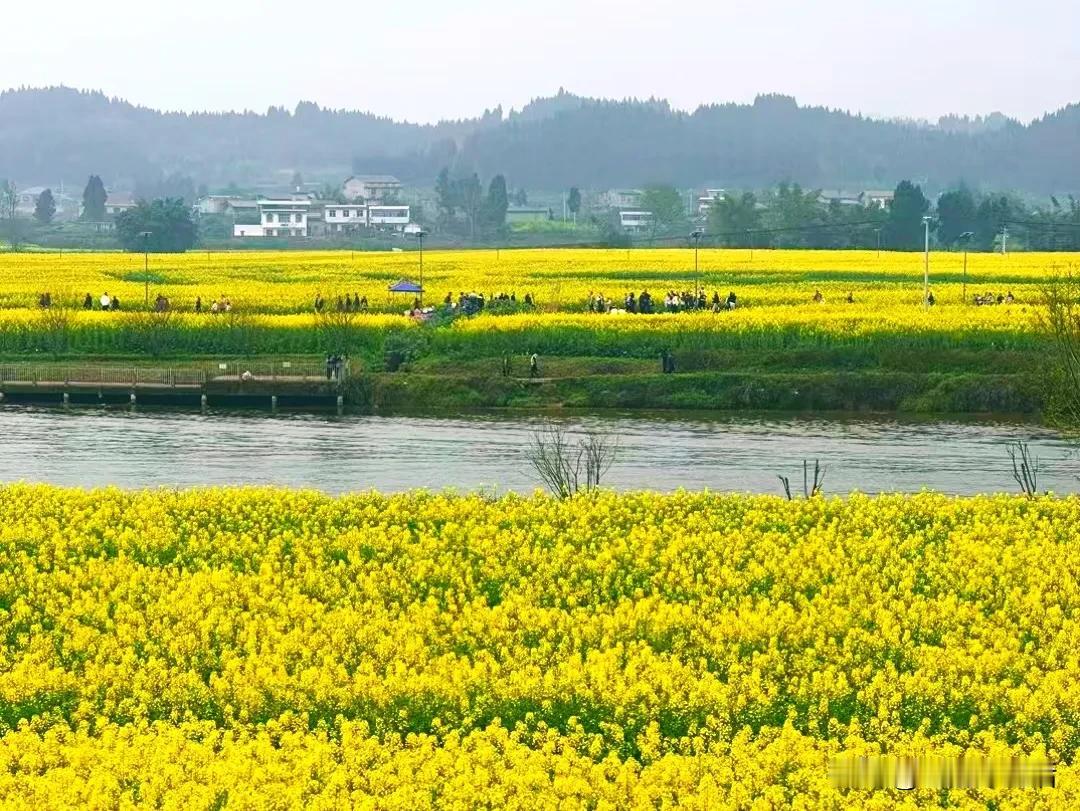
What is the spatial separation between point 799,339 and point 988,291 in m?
24.6

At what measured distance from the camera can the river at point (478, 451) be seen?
4803 cm

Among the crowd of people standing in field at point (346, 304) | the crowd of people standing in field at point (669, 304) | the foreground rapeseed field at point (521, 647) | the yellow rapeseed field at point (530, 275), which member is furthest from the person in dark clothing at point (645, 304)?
A: the foreground rapeseed field at point (521, 647)

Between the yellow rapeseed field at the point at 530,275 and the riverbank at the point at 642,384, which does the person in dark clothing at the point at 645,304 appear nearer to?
the yellow rapeseed field at the point at 530,275

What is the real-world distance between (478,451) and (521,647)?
2904cm

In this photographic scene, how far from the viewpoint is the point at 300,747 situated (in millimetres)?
20781

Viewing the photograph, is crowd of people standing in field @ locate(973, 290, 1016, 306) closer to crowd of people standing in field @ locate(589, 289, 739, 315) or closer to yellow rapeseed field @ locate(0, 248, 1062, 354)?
yellow rapeseed field @ locate(0, 248, 1062, 354)

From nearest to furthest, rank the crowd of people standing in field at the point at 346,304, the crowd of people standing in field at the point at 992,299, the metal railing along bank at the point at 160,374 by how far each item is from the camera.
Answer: the metal railing along bank at the point at 160,374 → the crowd of people standing in field at the point at 346,304 → the crowd of people standing in field at the point at 992,299

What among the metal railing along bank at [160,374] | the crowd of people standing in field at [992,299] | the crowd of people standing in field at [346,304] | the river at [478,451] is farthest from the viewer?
the crowd of people standing in field at [992,299]

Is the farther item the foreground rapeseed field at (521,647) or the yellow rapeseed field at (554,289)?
the yellow rapeseed field at (554,289)

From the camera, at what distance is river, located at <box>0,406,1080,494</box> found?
4803 centimetres

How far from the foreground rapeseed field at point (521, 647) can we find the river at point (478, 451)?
12242 millimetres

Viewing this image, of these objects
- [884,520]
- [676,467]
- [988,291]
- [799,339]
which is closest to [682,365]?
[799,339]

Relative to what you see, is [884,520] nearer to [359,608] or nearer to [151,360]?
[359,608]

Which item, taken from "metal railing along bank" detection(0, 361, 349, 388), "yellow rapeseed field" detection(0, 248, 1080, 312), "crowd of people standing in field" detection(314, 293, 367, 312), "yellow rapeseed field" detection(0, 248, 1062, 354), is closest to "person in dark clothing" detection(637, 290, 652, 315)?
"yellow rapeseed field" detection(0, 248, 1062, 354)
